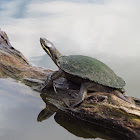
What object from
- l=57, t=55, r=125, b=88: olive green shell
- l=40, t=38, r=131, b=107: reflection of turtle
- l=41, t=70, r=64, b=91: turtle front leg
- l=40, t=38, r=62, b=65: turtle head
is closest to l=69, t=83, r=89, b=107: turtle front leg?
l=40, t=38, r=131, b=107: reflection of turtle

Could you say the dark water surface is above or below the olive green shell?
below

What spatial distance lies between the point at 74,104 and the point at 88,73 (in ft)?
2.32

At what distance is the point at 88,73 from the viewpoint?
4.23 meters

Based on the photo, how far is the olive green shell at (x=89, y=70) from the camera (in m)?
4.18

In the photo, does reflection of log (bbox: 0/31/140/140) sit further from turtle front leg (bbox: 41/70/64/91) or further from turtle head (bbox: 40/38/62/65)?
turtle head (bbox: 40/38/62/65)

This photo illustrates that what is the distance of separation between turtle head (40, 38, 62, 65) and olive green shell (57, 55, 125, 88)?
0.34 metres

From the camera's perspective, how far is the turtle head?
16.4 ft

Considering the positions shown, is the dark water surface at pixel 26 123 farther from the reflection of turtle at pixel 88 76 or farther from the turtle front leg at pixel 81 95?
the reflection of turtle at pixel 88 76

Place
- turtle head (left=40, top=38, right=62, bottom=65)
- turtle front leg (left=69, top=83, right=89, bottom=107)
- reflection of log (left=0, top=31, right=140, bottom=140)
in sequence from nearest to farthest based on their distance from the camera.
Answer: reflection of log (left=0, top=31, right=140, bottom=140) < turtle front leg (left=69, top=83, right=89, bottom=107) < turtle head (left=40, top=38, right=62, bottom=65)

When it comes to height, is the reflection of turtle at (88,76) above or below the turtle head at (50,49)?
below

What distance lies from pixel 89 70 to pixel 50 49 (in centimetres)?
128

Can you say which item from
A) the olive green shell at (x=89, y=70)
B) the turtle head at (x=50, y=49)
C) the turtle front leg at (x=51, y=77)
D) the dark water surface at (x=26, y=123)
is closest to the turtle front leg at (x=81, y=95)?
the olive green shell at (x=89, y=70)

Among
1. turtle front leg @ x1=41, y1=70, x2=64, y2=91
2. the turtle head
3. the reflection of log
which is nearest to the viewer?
the reflection of log

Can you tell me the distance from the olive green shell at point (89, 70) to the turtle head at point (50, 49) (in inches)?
13.4
